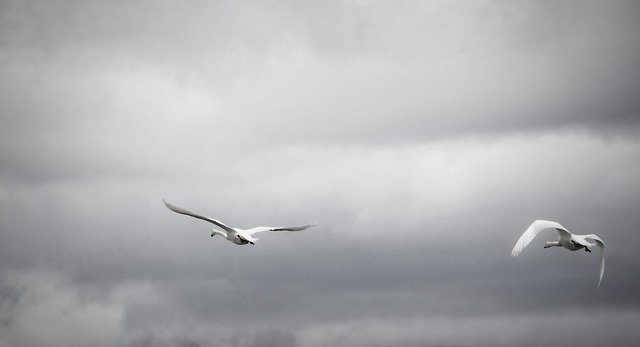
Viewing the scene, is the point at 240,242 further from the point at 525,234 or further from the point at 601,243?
the point at 601,243

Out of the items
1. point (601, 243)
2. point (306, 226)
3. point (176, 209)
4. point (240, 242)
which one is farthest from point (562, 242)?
point (176, 209)

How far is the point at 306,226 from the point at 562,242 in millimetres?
28401

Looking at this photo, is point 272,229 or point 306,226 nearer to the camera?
point 306,226

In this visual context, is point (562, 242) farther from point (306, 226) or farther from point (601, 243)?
point (306, 226)

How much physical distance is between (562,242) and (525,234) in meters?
13.3

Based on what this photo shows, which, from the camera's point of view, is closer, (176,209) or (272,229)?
(176,209)

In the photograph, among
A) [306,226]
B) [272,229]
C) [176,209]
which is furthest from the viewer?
[272,229]

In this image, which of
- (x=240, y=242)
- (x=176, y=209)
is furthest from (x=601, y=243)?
(x=176, y=209)

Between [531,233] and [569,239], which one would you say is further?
[569,239]

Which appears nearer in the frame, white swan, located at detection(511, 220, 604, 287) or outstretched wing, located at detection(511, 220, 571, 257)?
outstretched wing, located at detection(511, 220, 571, 257)

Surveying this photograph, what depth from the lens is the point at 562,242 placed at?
360ft

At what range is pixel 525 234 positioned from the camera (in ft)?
323

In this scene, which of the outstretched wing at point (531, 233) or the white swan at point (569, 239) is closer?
the outstretched wing at point (531, 233)

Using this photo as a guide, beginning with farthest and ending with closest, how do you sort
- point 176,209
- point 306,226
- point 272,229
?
point 272,229 → point 306,226 → point 176,209
